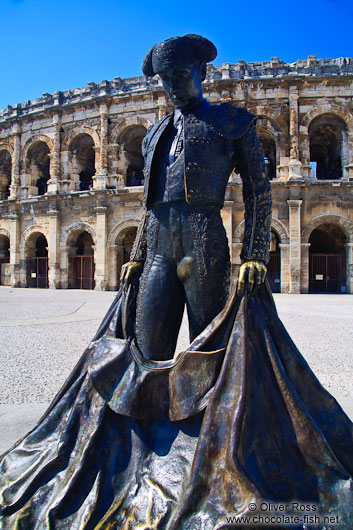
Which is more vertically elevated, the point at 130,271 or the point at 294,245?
the point at 294,245

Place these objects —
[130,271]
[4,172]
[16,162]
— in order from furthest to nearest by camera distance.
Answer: [4,172], [16,162], [130,271]

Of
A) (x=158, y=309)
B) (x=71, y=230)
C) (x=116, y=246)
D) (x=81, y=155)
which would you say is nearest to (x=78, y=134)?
(x=81, y=155)

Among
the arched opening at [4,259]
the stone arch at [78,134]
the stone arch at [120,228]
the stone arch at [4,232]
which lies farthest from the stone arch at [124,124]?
the arched opening at [4,259]

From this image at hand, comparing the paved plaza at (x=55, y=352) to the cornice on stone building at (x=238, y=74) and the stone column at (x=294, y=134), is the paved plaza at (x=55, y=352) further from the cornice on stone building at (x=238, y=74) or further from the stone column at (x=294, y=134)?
the cornice on stone building at (x=238, y=74)

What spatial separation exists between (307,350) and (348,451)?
3.70m

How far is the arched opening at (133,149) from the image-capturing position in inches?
706

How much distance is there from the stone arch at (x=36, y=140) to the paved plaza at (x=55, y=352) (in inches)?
528

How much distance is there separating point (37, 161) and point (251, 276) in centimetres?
2185

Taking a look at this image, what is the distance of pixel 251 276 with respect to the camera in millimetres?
1620

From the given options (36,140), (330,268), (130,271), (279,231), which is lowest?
(330,268)

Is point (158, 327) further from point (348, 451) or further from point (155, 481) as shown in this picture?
point (348, 451)

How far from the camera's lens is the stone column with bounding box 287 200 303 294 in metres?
15.7

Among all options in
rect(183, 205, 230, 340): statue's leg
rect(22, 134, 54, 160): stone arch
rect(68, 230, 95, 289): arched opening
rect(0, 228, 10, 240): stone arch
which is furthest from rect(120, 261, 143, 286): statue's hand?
rect(0, 228, 10, 240): stone arch

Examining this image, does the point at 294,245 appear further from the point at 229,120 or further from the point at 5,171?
the point at 5,171
